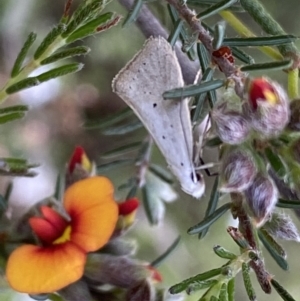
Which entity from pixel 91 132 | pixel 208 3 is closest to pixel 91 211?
pixel 208 3

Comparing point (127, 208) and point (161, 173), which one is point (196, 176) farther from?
point (161, 173)

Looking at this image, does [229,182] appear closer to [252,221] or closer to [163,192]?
[252,221]

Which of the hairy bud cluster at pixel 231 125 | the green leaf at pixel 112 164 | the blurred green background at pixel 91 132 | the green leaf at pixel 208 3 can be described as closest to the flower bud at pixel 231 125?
the hairy bud cluster at pixel 231 125

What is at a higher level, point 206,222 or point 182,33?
point 182,33

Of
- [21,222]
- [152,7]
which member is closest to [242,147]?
[21,222]

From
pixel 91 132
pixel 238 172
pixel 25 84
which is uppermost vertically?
pixel 25 84

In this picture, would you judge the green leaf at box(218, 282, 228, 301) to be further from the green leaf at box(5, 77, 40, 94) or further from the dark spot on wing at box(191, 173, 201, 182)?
the green leaf at box(5, 77, 40, 94)

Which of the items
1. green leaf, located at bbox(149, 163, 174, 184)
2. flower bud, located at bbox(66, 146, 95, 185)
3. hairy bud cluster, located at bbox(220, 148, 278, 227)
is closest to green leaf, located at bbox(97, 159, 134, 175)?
green leaf, located at bbox(149, 163, 174, 184)
